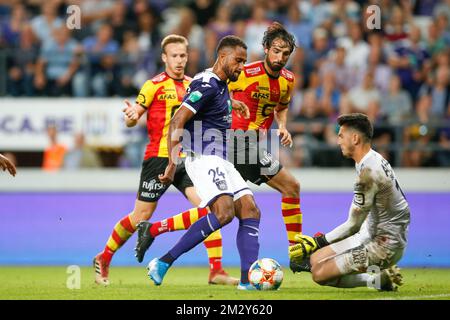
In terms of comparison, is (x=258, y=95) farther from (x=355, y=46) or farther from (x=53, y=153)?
(x=355, y=46)

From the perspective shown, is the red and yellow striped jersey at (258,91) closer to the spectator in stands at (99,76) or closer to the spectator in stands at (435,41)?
the spectator in stands at (99,76)

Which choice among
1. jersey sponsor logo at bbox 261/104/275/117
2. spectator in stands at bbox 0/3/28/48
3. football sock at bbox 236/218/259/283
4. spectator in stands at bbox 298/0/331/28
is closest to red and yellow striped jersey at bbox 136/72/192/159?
jersey sponsor logo at bbox 261/104/275/117

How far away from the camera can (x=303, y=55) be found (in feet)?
51.8

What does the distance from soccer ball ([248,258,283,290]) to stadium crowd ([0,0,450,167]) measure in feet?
18.8

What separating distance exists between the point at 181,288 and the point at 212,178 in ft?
3.85

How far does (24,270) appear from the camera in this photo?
1182 centimetres

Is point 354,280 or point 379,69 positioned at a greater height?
point 379,69

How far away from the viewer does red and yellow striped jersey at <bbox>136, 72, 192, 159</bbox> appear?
1021 centimetres

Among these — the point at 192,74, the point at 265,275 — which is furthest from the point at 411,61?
the point at 265,275

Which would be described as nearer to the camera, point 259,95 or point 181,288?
point 181,288

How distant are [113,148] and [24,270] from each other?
341 cm

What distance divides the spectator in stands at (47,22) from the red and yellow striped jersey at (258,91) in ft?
21.9

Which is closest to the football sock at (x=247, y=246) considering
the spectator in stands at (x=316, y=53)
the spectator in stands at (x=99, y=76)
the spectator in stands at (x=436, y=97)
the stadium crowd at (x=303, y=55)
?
the stadium crowd at (x=303, y=55)

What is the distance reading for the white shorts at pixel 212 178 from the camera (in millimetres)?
8766
